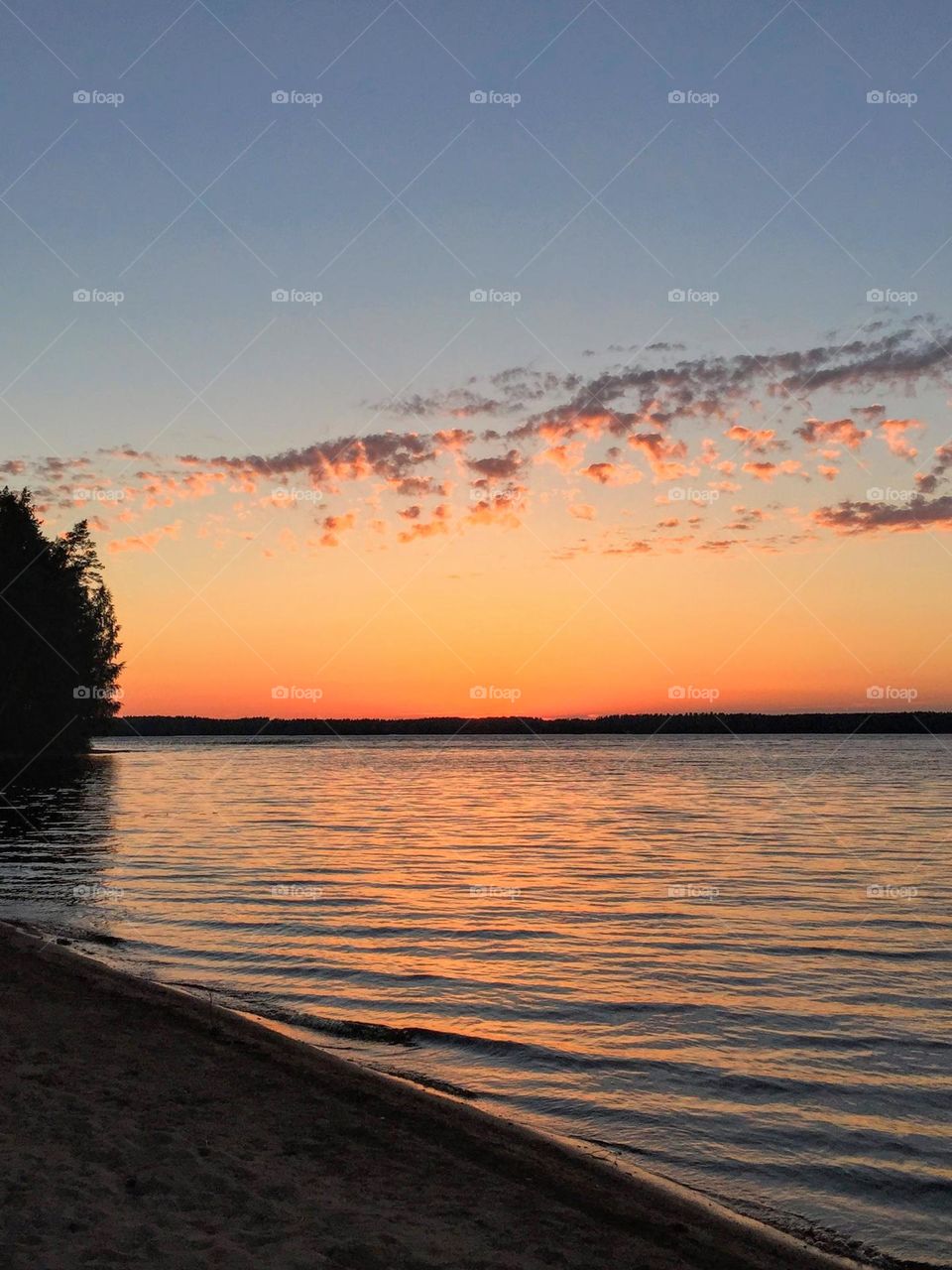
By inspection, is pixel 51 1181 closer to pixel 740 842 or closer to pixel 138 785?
pixel 740 842

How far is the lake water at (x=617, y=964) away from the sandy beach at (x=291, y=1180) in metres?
1.24

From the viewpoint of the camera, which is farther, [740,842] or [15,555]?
[15,555]

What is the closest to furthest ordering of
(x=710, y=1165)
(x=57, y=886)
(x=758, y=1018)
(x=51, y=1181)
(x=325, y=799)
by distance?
(x=51, y=1181), (x=710, y=1165), (x=758, y=1018), (x=57, y=886), (x=325, y=799)

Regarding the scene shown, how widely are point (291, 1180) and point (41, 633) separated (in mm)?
77813

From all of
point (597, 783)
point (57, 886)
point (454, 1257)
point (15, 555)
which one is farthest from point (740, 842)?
point (15, 555)

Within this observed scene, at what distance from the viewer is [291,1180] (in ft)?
25.2

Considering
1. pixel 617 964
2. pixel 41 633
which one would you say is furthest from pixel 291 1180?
pixel 41 633

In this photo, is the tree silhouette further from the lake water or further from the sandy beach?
the sandy beach

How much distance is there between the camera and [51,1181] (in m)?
7.27

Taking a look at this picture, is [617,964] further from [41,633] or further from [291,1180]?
[41,633]

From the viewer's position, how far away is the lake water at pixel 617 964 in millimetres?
9867

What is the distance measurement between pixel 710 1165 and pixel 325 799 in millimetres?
51311

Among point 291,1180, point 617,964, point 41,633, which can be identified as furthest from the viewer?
point 41,633

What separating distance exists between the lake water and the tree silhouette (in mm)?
39758
